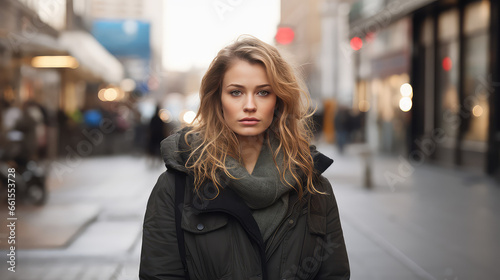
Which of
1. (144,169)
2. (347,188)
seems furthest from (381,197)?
(144,169)

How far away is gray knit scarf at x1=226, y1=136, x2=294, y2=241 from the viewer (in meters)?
1.93

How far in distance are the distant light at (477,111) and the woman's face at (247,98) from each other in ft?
42.4

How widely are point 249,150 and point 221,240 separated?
36cm

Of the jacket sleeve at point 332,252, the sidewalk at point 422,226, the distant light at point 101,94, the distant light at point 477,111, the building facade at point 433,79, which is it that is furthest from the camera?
the distant light at point 101,94

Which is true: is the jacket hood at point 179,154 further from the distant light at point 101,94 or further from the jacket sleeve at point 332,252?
the distant light at point 101,94

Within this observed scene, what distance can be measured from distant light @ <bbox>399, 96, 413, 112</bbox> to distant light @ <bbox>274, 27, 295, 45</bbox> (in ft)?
14.6

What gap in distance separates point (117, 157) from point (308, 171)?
19.0m

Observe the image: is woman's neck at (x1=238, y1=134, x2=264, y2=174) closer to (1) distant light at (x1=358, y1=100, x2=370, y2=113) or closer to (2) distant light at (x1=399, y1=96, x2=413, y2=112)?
(2) distant light at (x1=399, y1=96, x2=413, y2=112)

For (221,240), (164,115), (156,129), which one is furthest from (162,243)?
(164,115)

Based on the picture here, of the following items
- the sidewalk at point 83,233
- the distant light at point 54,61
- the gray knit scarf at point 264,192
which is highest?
the distant light at point 54,61

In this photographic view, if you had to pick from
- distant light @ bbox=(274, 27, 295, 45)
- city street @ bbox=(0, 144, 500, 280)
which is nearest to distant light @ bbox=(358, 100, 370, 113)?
distant light @ bbox=(274, 27, 295, 45)

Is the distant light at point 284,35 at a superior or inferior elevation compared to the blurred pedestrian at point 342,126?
superior

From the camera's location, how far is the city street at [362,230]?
534cm

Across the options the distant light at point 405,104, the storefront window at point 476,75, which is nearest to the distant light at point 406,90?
the distant light at point 405,104
